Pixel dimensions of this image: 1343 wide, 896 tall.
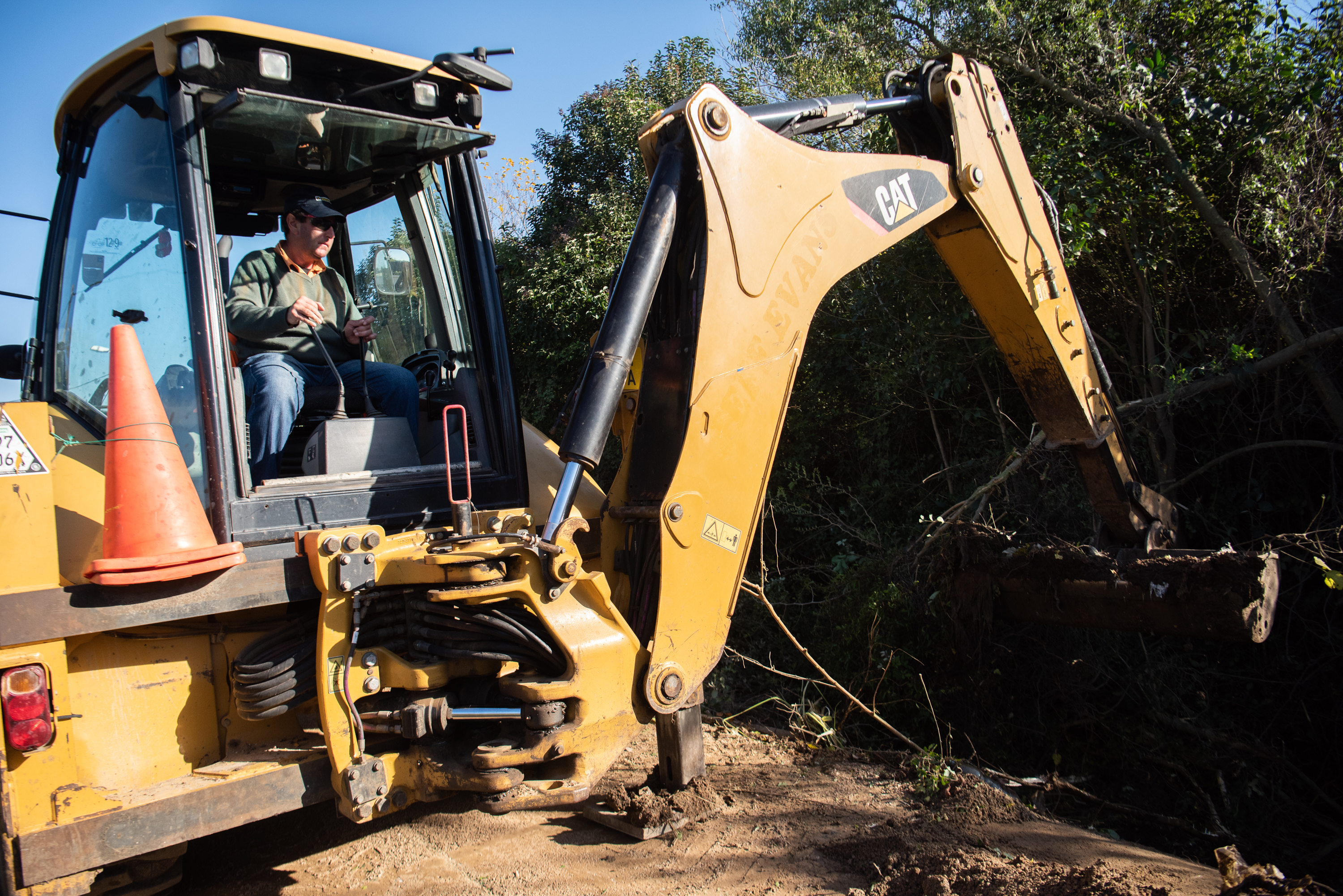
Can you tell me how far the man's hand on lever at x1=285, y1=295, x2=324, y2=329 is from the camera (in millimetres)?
3119

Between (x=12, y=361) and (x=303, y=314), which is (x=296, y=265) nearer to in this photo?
(x=303, y=314)

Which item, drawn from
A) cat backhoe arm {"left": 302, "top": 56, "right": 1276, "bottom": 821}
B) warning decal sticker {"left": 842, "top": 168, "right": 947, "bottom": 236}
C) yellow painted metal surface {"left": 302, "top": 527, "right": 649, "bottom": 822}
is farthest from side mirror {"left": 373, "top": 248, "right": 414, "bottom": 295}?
warning decal sticker {"left": 842, "top": 168, "right": 947, "bottom": 236}

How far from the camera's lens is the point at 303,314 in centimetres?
313

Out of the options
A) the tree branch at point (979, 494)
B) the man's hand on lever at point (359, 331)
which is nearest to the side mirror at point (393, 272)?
the man's hand on lever at point (359, 331)

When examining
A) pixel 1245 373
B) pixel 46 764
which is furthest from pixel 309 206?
pixel 1245 373

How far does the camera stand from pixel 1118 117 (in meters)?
5.65

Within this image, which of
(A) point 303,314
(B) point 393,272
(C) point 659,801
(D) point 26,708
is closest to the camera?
(D) point 26,708

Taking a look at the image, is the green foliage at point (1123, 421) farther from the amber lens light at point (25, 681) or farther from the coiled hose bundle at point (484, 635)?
the amber lens light at point (25, 681)

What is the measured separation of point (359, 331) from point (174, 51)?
107 centimetres

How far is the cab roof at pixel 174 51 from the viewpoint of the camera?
260 centimetres

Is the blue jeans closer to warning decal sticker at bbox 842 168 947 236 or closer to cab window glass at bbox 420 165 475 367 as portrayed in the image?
cab window glass at bbox 420 165 475 367

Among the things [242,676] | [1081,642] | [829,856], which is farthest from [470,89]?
[1081,642]

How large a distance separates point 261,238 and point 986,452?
16.6 ft

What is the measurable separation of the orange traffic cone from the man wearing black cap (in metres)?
0.39
